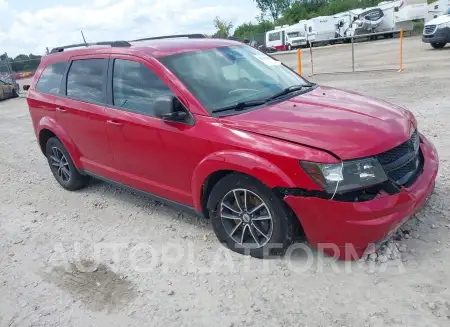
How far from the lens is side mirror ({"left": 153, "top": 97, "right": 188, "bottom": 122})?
343 centimetres

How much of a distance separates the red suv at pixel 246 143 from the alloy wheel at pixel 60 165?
628mm

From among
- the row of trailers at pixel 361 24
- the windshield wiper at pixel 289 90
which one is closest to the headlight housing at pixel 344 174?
the windshield wiper at pixel 289 90

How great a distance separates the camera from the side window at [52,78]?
5051 mm

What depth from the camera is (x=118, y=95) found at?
163 inches

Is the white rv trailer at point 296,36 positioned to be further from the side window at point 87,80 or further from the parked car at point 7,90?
the side window at point 87,80

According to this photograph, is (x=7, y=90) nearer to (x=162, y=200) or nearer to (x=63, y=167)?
(x=63, y=167)

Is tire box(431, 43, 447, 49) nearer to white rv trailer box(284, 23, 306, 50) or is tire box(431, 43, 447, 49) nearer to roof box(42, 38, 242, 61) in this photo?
roof box(42, 38, 242, 61)

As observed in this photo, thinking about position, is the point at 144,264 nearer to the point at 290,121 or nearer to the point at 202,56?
the point at 290,121

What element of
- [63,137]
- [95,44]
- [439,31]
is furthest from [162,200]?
[439,31]

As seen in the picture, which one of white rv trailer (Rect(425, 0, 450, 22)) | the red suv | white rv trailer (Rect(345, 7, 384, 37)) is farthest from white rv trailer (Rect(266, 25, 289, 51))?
the red suv

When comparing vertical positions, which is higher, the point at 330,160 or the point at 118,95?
the point at 118,95

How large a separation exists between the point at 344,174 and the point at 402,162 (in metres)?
0.57

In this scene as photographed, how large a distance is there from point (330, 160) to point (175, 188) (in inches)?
61.1

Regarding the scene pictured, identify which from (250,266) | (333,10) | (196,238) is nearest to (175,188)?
(196,238)
